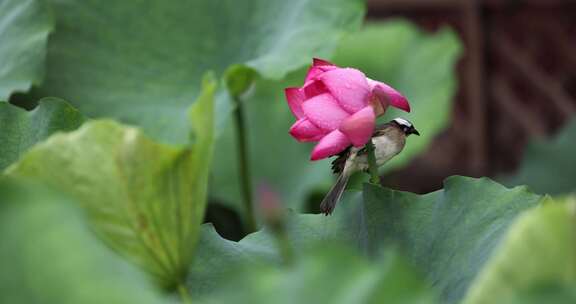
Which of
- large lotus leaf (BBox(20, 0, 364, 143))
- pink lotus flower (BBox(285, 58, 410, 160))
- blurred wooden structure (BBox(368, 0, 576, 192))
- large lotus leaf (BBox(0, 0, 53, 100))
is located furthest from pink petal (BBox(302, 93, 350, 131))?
blurred wooden structure (BBox(368, 0, 576, 192))

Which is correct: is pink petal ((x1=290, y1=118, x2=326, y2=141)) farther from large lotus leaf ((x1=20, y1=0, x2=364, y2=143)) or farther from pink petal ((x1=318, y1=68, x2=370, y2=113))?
large lotus leaf ((x1=20, y1=0, x2=364, y2=143))

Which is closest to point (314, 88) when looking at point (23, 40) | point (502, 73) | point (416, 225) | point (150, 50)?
point (416, 225)

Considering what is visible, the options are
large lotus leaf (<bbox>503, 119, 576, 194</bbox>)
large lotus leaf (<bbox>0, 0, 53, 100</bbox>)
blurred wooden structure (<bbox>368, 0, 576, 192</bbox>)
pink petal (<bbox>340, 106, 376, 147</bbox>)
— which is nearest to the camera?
pink petal (<bbox>340, 106, 376, 147</bbox>)

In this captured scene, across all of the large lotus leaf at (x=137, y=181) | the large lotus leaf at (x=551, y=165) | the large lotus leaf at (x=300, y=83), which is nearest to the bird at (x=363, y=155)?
the large lotus leaf at (x=137, y=181)

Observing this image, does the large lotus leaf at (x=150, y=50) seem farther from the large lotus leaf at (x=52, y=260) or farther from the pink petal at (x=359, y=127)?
the large lotus leaf at (x=52, y=260)

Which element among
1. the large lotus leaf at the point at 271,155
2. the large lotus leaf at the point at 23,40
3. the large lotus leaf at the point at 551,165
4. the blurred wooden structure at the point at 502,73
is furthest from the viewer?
the blurred wooden structure at the point at 502,73

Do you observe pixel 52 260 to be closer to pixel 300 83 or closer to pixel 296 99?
pixel 296 99
